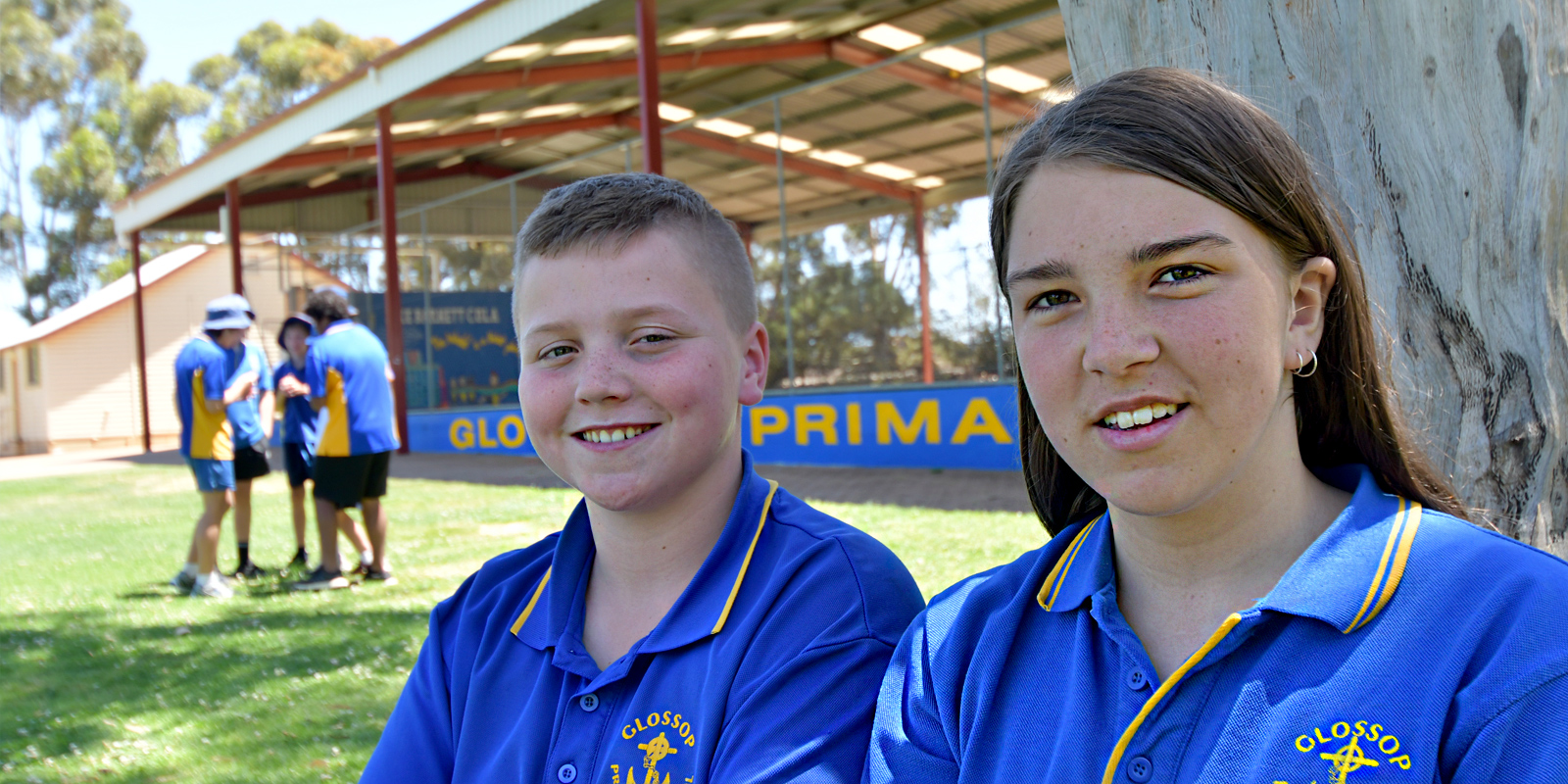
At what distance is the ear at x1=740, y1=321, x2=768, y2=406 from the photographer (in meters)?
2.05

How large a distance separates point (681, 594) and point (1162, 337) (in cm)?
93

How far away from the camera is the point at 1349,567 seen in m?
1.25

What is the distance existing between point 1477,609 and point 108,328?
38885 mm

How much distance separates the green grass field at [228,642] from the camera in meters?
4.08

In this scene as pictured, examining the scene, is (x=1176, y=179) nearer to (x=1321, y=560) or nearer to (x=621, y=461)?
(x=1321, y=560)

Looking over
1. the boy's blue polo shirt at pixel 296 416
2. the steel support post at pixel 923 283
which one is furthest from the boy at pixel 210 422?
the steel support post at pixel 923 283

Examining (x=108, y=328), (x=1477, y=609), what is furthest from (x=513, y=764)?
(x=108, y=328)

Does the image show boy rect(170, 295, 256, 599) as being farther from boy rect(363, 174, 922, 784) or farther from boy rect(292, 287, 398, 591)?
boy rect(363, 174, 922, 784)

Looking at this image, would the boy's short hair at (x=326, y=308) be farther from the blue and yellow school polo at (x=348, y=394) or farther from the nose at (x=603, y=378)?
the nose at (x=603, y=378)

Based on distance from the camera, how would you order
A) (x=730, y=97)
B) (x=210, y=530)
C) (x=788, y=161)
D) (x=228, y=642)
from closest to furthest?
(x=228, y=642)
(x=210, y=530)
(x=788, y=161)
(x=730, y=97)

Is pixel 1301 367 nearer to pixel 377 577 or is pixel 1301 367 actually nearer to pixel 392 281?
pixel 377 577

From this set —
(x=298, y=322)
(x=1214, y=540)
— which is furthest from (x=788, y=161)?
(x=1214, y=540)

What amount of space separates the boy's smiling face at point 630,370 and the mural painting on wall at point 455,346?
19121 millimetres

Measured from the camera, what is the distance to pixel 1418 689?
115 centimetres
